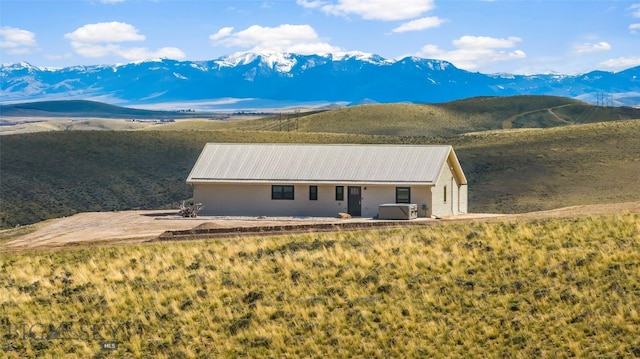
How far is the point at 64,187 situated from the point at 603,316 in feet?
245

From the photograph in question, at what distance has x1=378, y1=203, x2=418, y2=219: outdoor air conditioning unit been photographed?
53.2 metres

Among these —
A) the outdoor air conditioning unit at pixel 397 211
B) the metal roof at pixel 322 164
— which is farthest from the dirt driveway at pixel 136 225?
the metal roof at pixel 322 164

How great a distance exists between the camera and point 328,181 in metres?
57.7

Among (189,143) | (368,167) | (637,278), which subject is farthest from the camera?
(189,143)

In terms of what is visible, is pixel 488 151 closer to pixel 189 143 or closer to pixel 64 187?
pixel 189 143

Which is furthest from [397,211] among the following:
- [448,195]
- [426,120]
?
[426,120]

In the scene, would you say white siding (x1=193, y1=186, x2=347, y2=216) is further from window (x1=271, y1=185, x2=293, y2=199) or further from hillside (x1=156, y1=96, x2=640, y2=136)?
hillside (x1=156, y1=96, x2=640, y2=136)

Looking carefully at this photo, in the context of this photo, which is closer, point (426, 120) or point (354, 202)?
point (354, 202)

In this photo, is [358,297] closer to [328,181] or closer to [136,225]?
[136,225]

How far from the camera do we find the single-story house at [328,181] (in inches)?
2243

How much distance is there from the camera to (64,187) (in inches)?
3625

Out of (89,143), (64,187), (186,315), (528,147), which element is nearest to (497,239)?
(186,315)

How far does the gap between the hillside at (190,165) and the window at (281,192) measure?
25.8 meters

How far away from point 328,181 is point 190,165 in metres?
50.4
